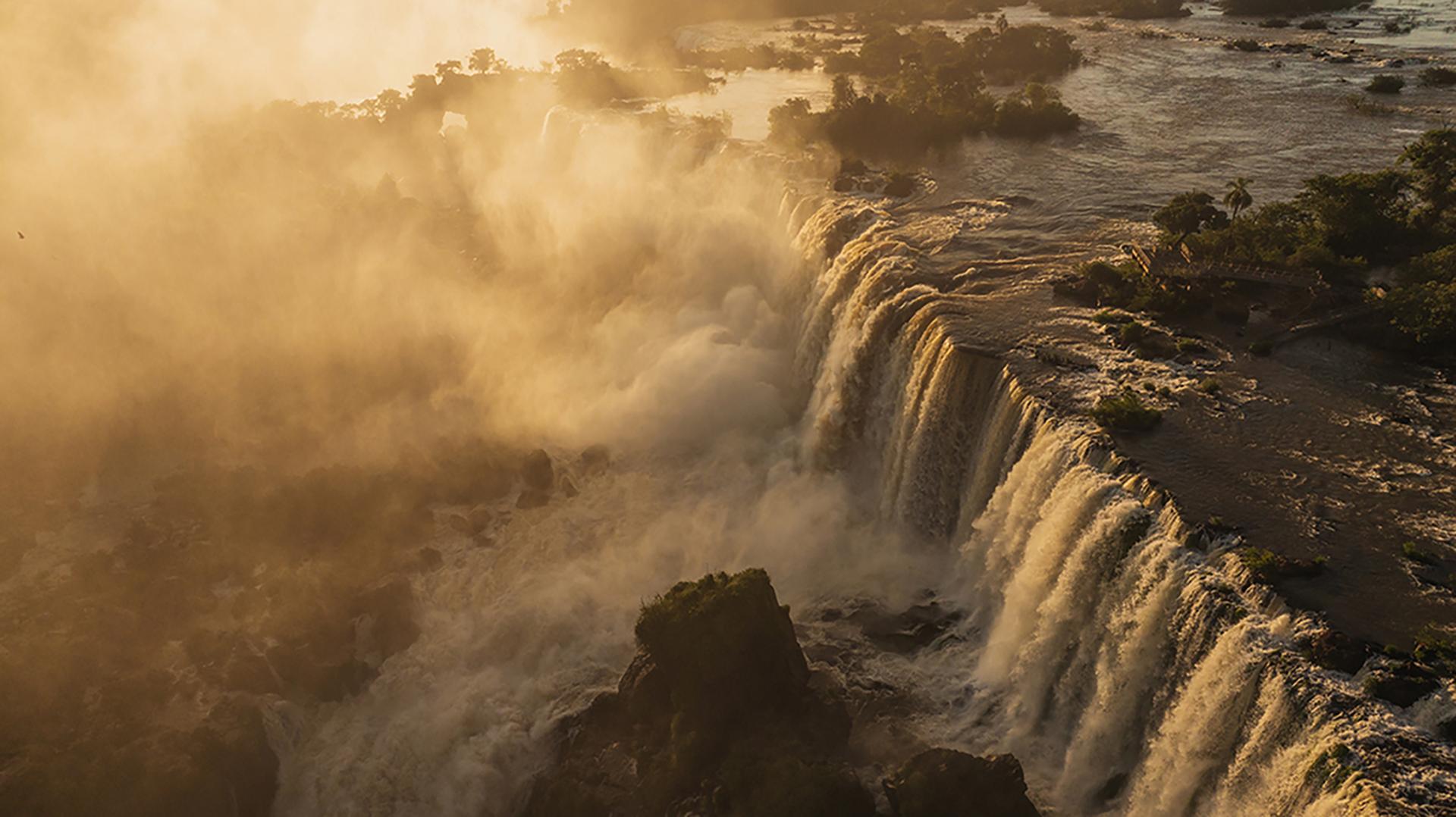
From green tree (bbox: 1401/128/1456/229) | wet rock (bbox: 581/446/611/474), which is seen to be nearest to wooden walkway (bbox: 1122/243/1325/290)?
green tree (bbox: 1401/128/1456/229)

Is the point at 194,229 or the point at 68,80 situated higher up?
the point at 68,80

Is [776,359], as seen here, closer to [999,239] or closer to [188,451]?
[999,239]

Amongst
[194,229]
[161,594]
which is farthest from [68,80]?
[161,594]

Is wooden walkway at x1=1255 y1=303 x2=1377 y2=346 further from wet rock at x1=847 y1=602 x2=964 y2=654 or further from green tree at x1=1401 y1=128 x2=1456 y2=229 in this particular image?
wet rock at x1=847 y1=602 x2=964 y2=654

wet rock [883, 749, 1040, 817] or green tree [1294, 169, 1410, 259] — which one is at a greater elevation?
green tree [1294, 169, 1410, 259]

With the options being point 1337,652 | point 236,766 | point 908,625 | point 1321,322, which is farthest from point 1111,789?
point 236,766
